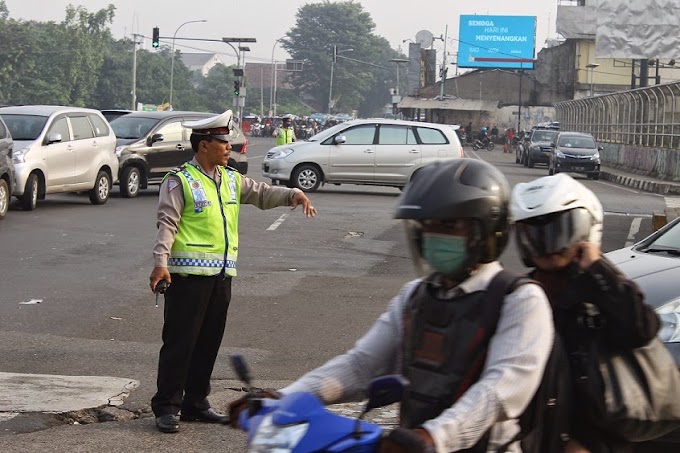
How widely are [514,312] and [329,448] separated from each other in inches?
24.3

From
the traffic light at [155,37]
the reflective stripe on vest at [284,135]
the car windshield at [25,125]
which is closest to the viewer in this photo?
the car windshield at [25,125]

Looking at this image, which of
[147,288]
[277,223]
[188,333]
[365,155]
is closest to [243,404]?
[188,333]

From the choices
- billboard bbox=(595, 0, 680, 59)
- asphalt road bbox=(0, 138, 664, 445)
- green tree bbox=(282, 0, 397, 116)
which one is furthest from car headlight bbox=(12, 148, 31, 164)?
green tree bbox=(282, 0, 397, 116)

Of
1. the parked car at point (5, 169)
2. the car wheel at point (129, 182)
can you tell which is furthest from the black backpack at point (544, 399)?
the car wheel at point (129, 182)

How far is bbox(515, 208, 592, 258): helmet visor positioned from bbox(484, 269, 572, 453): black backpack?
287 millimetres

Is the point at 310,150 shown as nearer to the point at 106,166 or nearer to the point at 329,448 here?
the point at 106,166

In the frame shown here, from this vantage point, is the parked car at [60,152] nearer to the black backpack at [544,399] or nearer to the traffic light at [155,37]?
the black backpack at [544,399]

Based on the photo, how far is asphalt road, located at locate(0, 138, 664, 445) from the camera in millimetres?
8539

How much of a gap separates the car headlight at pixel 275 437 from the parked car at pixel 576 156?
115 ft

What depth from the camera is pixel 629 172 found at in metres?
39.0

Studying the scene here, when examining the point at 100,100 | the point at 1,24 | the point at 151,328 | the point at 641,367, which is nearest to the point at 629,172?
the point at 151,328

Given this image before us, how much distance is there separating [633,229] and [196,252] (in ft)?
43.6

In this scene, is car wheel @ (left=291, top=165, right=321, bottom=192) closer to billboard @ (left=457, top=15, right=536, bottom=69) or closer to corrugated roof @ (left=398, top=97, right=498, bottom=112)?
corrugated roof @ (left=398, top=97, right=498, bottom=112)

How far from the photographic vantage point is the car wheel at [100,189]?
2005 cm
